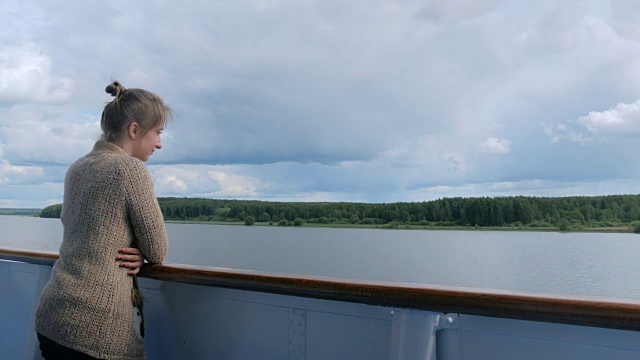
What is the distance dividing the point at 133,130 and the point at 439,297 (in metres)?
0.92

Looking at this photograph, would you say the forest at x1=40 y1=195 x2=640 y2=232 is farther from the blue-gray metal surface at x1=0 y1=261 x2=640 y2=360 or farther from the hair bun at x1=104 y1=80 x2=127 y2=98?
the hair bun at x1=104 y1=80 x2=127 y2=98

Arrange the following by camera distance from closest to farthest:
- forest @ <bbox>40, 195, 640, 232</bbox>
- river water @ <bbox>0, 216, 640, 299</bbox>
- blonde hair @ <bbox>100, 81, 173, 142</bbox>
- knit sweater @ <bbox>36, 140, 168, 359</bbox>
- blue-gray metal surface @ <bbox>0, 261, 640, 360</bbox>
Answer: blue-gray metal surface @ <bbox>0, 261, 640, 360</bbox> < knit sweater @ <bbox>36, 140, 168, 359</bbox> < blonde hair @ <bbox>100, 81, 173, 142</bbox> < forest @ <bbox>40, 195, 640, 232</bbox> < river water @ <bbox>0, 216, 640, 299</bbox>

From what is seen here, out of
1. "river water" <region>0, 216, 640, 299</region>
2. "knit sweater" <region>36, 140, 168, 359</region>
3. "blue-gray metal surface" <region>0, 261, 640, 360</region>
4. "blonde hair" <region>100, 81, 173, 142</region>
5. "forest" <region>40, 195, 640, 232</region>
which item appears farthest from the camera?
"river water" <region>0, 216, 640, 299</region>

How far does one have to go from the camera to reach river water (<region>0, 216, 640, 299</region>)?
11.3m

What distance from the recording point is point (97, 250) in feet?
4.98

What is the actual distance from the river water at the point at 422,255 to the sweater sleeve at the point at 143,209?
24.2ft

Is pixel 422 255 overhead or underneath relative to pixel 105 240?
underneath

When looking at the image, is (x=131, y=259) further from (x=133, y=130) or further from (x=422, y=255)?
(x=422, y=255)

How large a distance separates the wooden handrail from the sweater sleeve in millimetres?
181

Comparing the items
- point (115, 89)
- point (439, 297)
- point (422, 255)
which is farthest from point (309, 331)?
point (422, 255)

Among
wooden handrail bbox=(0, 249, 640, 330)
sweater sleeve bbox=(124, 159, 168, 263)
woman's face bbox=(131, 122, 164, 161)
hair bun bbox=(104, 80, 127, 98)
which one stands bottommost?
wooden handrail bbox=(0, 249, 640, 330)

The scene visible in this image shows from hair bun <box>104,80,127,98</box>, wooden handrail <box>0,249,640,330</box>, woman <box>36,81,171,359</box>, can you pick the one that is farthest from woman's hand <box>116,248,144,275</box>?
hair bun <box>104,80,127,98</box>

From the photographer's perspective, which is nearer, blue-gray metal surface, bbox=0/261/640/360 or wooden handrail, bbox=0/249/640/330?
wooden handrail, bbox=0/249/640/330

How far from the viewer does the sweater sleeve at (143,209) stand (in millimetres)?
1518
